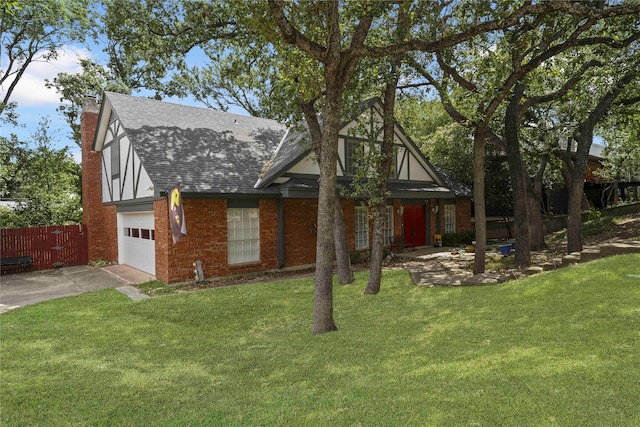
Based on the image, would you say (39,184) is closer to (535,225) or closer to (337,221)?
(337,221)

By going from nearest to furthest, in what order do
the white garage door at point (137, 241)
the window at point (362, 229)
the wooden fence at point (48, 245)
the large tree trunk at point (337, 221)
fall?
the large tree trunk at point (337, 221) < the white garage door at point (137, 241) < the wooden fence at point (48, 245) < the window at point (362, 229)

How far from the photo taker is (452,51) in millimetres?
11375

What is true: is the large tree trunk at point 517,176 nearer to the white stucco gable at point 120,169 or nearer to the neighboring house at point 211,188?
the neighboring house at point 211,188

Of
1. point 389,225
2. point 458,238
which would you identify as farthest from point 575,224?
point 458,238

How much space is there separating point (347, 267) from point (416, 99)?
7.44 meters

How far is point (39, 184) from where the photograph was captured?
Result: 20328 mm

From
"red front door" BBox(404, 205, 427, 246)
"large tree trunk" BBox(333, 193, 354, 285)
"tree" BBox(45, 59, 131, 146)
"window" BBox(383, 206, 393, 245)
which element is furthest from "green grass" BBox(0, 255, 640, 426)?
"tree" BBox(45, 59, 131, 146)

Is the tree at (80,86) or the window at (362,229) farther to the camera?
the tree at (80,86)

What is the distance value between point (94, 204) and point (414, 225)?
14.7 metres

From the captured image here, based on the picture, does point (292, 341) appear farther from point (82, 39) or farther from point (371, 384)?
point (82, 39)

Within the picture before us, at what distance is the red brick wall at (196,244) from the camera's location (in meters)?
11.4

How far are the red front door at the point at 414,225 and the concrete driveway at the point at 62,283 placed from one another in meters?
11.5

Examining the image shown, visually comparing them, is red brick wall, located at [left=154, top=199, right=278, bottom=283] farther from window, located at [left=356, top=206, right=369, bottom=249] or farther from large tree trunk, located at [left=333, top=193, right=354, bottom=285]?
window, located at [left=356, top=206, right=369, bottom=249]

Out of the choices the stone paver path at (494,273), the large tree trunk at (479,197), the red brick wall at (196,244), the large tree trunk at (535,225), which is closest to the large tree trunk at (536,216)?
the large tree trunk at (535,225)
